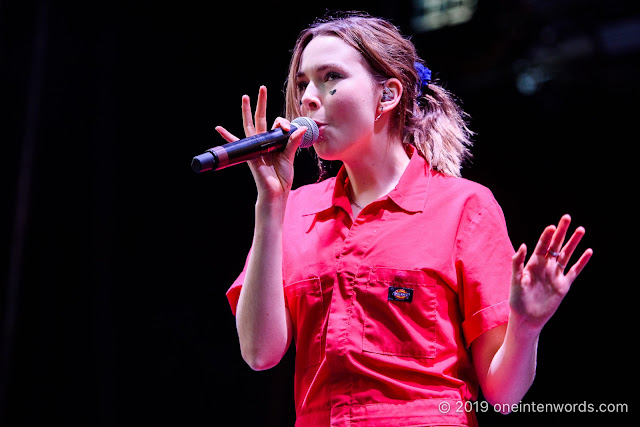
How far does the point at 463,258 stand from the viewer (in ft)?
4.43

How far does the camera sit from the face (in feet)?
4.83

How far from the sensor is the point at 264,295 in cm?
140

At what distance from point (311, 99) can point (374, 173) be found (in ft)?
0.77

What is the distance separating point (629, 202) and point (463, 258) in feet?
4.65

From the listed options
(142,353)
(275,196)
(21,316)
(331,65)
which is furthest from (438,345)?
(21,316)

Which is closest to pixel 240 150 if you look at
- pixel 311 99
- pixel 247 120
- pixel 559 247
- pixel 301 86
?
pixel 247 120

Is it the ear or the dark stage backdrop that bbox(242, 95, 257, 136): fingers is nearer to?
the ear

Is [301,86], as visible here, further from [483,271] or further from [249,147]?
[483,271]

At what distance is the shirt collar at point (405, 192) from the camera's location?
1.45 m

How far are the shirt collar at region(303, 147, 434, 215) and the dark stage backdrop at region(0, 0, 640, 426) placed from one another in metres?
1.20

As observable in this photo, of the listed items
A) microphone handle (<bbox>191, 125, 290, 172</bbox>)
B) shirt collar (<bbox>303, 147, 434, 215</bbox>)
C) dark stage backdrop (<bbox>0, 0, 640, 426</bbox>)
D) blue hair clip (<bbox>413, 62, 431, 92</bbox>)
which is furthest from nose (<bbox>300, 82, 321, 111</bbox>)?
dark stage backdrop (<bbox>0, 0, 640, 426</bbox>)

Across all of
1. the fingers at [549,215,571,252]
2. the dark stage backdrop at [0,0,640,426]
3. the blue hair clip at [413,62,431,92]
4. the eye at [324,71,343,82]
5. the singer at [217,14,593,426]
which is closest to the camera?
the fingers at [549,215,571,252]

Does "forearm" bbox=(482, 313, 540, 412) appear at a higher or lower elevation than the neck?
lower

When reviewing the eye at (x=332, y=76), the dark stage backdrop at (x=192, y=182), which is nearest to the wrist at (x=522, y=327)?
the eye at (x=332, y=76)
